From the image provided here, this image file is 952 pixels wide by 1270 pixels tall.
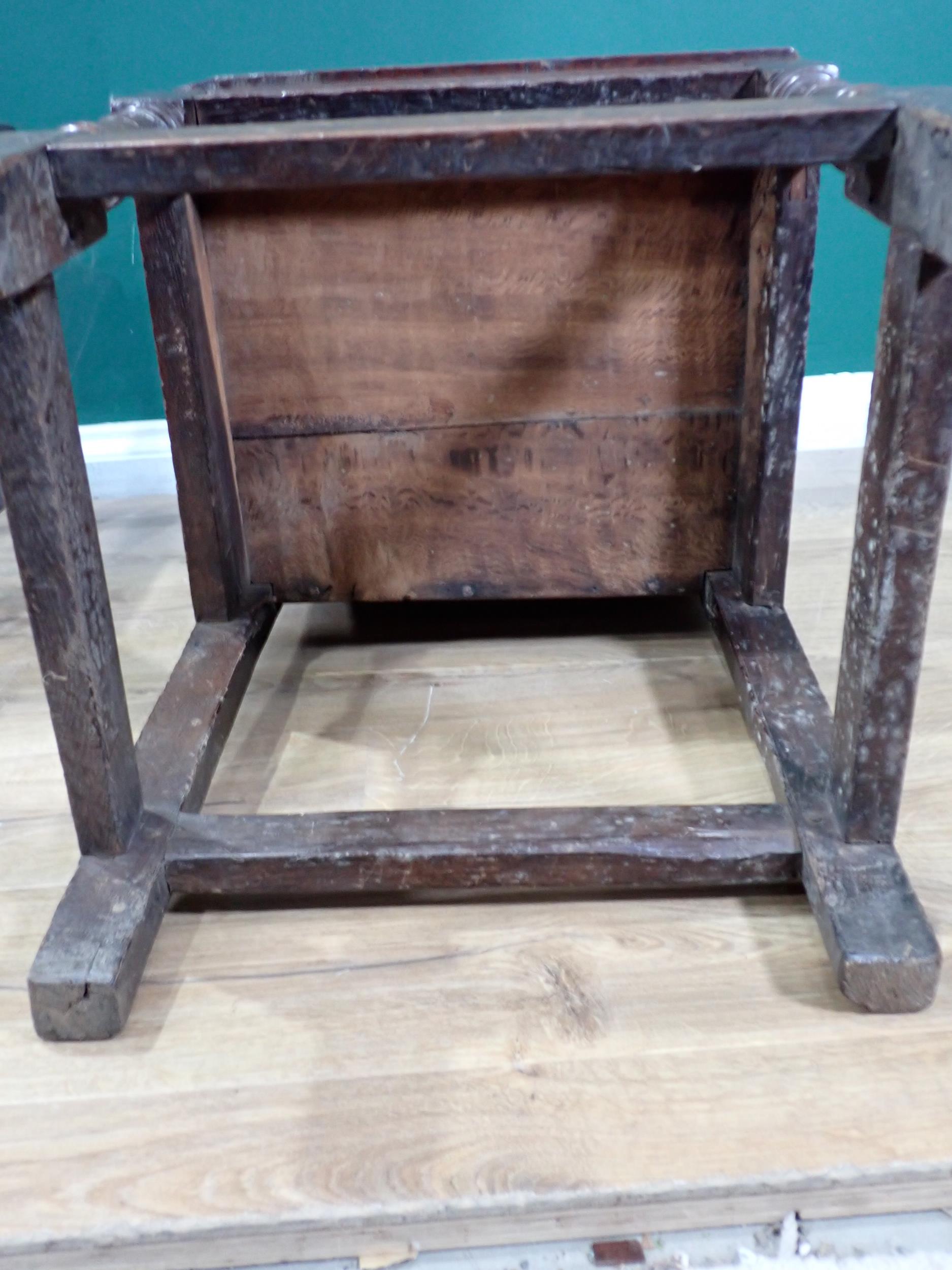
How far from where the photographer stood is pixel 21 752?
4.35ft

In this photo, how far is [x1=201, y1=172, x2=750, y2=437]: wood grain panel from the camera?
1263 millimetres

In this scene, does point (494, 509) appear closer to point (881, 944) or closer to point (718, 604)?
point (718, 604)

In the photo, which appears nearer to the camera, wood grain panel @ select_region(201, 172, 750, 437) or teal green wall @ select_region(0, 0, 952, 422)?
wood grain panel @ select_region(201, 172, 750, 437)

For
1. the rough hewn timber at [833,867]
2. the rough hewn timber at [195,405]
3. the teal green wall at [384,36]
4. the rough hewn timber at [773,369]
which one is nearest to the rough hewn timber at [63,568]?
the rough hewn timber at [195,405]

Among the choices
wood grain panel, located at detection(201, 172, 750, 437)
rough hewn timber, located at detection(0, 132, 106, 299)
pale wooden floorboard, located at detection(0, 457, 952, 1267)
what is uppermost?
rough hewn timber, located at detection(0, 132, 106, 299)

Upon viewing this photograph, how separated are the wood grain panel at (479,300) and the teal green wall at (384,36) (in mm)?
619

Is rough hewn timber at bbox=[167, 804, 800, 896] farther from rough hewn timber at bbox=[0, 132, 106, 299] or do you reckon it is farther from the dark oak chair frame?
rough hewn timber at bbox=[0, 132, 106, 299]

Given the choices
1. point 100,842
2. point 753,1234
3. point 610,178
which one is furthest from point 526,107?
point 753,1234

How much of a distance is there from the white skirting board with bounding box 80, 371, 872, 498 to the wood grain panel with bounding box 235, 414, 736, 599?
68 cm

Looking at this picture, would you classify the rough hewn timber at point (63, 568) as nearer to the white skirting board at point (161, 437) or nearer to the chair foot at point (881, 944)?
the chair foot at point (881, 944)

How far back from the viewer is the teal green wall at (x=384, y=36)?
1.72 meters

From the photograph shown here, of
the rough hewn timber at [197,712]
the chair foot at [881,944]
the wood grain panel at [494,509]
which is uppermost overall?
the wood grain panel at [494,509]

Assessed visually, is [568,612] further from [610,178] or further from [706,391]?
[610,178]

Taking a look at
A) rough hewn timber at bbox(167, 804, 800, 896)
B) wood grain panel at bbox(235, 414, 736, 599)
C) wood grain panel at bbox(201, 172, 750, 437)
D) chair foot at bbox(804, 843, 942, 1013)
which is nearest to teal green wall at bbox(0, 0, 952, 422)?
→ wood grain panel at bbox(201, 172, 750, 437)
